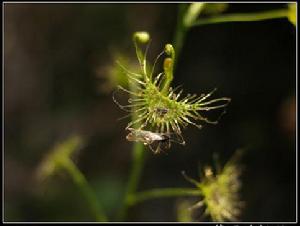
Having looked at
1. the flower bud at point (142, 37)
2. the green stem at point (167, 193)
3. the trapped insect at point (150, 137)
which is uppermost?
the flower bud at point (142, 37)

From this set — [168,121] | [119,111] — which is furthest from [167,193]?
[119,111]

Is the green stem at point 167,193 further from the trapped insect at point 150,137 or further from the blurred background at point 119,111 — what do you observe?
the blurred background at point 119,111

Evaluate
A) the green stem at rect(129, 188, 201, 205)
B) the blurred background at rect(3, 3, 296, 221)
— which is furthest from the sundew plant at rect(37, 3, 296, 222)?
the blurred background at rect(3, 3, 296, 221)

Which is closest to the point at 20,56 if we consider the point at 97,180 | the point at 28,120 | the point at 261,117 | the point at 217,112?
the point at 28,120

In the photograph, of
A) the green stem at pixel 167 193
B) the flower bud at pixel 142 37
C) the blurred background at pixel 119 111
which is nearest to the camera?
the flower bud at pixel 142 37

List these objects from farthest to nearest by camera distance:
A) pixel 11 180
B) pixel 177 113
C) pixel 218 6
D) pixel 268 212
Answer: pixel 11 180 → pixel 268 212 → pixel 218 6 → pixel 177 113

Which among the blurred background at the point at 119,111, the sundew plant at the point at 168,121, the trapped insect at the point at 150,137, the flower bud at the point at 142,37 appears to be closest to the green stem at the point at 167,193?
the sundew plant at the point at 168,121

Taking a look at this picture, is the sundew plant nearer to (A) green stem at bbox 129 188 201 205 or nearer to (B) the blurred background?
(A) green stem at bbox 129 188 201 205

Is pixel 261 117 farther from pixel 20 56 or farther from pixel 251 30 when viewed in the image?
pixel 20 56
